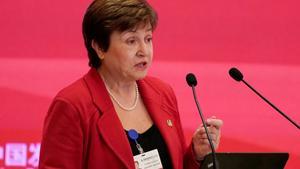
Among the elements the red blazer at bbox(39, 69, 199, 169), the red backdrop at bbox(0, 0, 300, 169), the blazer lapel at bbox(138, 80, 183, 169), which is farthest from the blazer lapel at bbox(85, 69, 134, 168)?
the red backdrop at bbox(0, 0, 300, 169)

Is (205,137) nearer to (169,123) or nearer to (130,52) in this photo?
(169,123)

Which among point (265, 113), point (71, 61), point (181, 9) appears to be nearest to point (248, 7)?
point (181, 9)

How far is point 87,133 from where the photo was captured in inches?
72.0

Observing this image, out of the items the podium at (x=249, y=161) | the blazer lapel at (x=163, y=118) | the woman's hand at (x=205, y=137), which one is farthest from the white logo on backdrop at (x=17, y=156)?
the podium at (x=249, y=161)

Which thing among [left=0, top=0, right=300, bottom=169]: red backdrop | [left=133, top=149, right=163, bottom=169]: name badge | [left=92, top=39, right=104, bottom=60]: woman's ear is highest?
[left=0, top=0, right=300, bottom=169]: red backdrop

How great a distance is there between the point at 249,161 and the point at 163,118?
1.15 feet

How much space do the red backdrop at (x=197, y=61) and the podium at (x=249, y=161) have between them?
117cm

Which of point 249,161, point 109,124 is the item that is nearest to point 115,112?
point 109,124

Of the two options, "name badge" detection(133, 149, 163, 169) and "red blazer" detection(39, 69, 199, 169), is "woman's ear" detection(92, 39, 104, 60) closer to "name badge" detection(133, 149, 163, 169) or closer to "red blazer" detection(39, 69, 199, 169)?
"red blazer" detection(39, 69, 199, 169)

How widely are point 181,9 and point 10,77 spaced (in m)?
0.88

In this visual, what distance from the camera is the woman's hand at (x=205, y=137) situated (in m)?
1.92

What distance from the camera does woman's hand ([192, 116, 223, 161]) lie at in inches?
75.6

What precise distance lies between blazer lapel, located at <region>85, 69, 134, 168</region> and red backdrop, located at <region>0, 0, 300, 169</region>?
1029 mm

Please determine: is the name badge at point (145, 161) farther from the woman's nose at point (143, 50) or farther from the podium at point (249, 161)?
the woman's nose at point (143, 50)
